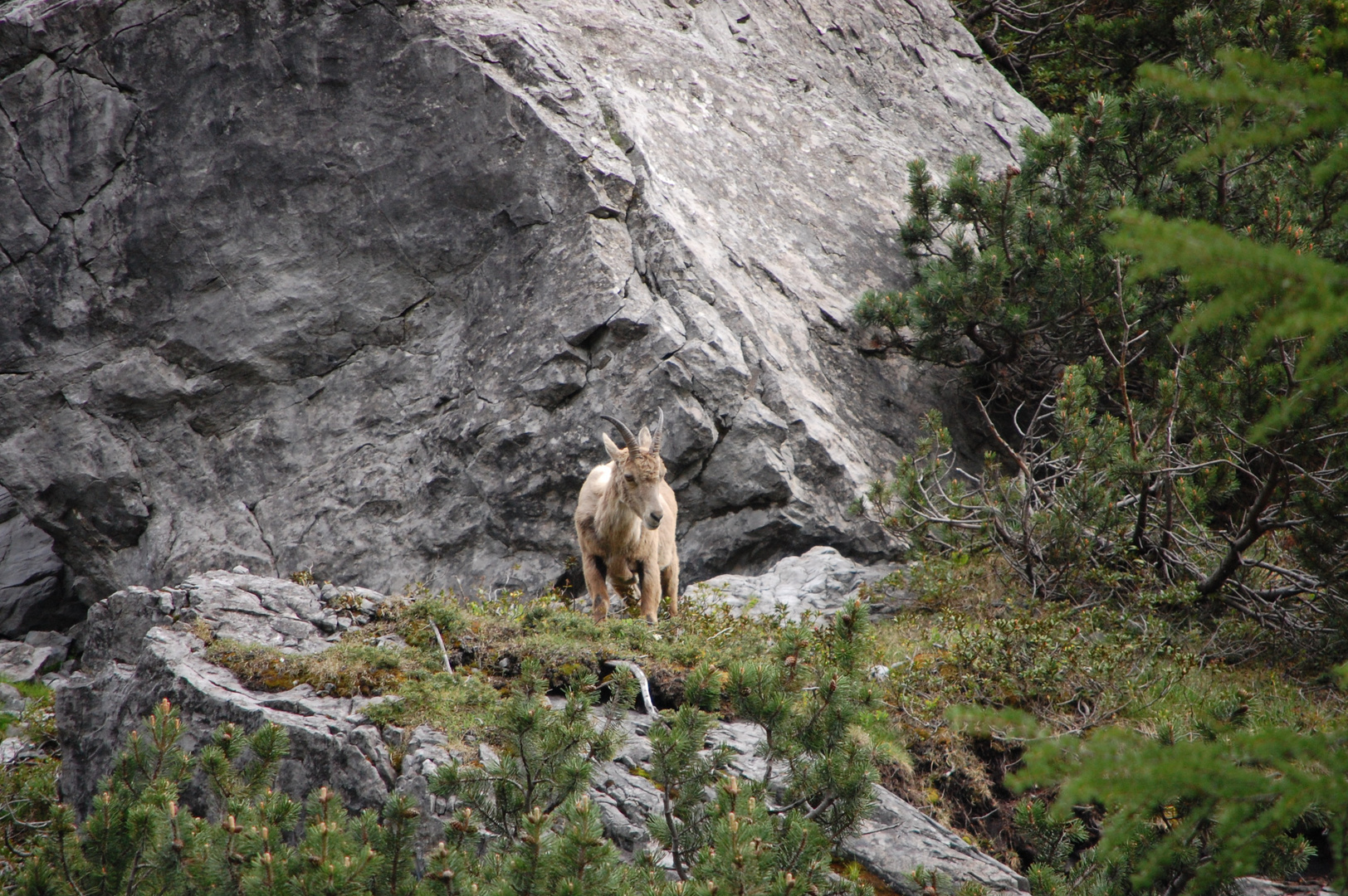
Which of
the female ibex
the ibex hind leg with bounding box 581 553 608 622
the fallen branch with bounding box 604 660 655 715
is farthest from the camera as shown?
the ibex hind leg with bounding box 581 553 608 622

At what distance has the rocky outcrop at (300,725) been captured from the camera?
16.6ft

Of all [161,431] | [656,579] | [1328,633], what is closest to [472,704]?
[656,579]

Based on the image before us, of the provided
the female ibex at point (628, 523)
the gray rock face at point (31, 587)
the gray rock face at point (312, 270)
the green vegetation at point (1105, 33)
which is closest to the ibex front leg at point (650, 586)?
the female ibex at point (628, 523)

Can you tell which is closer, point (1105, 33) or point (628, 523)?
point (628, 523)

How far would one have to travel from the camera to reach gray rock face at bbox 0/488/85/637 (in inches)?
518

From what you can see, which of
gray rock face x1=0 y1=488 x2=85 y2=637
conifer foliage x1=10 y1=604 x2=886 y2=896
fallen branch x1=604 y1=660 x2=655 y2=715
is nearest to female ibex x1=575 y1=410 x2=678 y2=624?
fallen branch x1=604 y1=660 x2=655 y2=715

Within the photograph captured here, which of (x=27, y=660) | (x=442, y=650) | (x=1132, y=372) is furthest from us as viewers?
(x=27, y=660)

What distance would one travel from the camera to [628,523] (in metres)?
9.21

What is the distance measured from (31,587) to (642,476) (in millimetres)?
9667

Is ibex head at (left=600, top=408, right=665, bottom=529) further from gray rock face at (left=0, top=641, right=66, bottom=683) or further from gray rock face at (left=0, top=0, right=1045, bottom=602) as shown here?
gray rock face at (left=0, top=641, right=66, bottom=683)

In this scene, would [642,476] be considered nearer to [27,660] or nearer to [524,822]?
[524,822]

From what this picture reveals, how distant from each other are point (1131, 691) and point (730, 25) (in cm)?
1148

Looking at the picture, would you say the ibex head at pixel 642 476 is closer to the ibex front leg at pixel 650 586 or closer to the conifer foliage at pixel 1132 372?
the ibex front leg at pixel 650 586

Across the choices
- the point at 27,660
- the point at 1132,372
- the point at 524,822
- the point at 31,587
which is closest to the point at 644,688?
the point at 524,822
